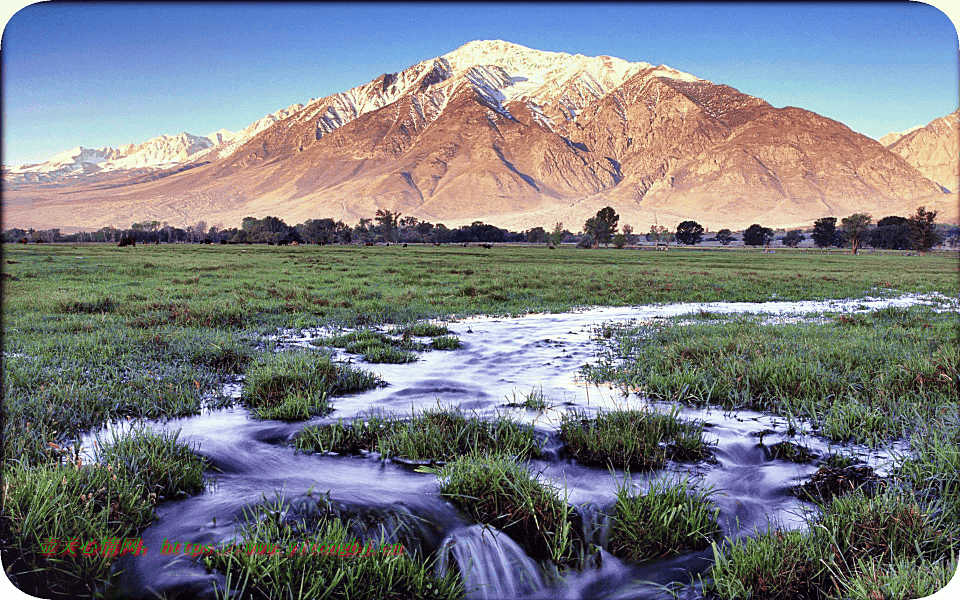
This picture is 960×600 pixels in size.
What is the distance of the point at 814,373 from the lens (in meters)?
6.87

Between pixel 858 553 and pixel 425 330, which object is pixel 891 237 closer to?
pixel 425 330

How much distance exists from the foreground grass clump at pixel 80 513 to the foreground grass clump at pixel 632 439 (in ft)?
11.5

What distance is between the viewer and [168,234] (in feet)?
539

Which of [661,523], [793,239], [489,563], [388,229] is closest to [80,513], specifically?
[489,563]

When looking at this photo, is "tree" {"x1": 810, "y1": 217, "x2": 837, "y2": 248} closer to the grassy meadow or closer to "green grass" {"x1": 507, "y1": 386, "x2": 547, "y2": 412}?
the grassy meadow


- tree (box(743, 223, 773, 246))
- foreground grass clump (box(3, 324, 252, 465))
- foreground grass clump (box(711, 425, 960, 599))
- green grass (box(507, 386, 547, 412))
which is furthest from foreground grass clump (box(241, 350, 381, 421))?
tree (box(743, 223, 773, 246))

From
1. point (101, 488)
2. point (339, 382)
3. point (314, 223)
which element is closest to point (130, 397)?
point (339, 382)

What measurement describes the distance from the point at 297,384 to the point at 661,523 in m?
5.11

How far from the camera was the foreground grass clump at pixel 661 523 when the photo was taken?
3.29m

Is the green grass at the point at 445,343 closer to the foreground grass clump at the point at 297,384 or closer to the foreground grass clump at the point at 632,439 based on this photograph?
the foreground grass clump at the point at 297,384

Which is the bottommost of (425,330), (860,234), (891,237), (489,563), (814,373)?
(489,563)

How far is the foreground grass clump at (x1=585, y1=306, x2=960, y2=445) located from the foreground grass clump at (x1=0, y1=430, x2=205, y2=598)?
606 cm

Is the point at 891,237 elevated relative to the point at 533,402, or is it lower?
elevated

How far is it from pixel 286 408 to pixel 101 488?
2.61 meters
